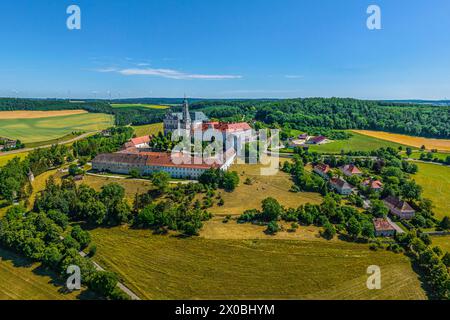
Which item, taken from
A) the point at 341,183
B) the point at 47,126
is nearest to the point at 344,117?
the point at 341,183

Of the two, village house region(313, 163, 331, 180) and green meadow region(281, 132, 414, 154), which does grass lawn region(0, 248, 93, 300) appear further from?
green meadow region(281, 132, 414, 154)

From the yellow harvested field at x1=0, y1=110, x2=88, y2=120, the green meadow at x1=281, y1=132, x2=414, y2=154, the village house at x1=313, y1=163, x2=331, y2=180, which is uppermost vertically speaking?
the yellow harvested field at x1=0, y1=110, x2=88, y2=120

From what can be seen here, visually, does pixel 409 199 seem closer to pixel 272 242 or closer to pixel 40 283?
pixel 272 242

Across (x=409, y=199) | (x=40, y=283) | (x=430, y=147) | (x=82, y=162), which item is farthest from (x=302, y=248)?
(x=430, y=147)

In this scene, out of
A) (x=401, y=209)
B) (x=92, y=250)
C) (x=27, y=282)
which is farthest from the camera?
(x=401, y=209)

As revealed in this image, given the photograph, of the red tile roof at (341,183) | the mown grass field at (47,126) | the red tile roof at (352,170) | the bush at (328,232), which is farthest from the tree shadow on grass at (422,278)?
the mown grass field at (47,126)

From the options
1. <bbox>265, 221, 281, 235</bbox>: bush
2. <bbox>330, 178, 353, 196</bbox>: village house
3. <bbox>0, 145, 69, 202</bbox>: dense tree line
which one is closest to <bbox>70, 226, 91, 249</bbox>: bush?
<bbox>0, 145, 69, 202</bbox>: dense tree line

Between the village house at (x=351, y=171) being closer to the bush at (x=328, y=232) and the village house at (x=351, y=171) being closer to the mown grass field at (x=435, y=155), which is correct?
the bush at (x=328, y=232)

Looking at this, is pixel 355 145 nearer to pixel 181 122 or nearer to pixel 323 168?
pixel 323 168
